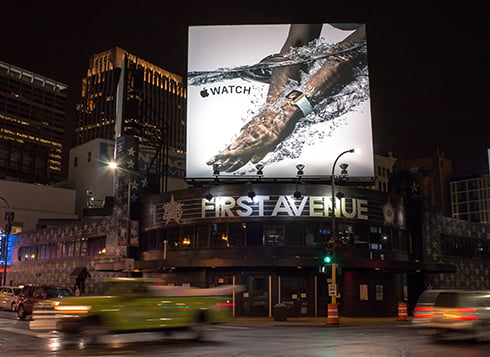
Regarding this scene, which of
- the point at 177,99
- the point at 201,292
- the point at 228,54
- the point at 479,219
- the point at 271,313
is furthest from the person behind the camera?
the point at 177,99

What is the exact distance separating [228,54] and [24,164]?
12547 cm

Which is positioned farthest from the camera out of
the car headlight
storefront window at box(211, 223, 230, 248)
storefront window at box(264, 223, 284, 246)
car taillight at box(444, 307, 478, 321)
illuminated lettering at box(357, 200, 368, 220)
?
illuminated lettering at box(357, 200, 368, 220)

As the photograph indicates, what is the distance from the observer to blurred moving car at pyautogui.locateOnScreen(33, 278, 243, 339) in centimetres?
1750

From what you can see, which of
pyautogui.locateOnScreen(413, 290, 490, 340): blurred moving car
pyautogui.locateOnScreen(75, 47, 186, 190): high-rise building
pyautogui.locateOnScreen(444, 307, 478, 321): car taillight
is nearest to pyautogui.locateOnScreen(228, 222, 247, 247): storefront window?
pyautogui.locateOnScreen(413, 290, 490, 340): blurred moving car

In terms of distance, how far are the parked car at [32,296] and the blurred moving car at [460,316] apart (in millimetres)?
19863

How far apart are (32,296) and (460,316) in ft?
72.3

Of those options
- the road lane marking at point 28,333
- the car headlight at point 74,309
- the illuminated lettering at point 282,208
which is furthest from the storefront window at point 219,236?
the car headlight at point 74,309

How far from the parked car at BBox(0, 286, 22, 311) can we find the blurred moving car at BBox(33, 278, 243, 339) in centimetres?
1646

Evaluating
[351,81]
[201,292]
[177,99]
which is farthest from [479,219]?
[201,292]

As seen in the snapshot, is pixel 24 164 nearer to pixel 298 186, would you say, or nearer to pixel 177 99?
pixel 177 99

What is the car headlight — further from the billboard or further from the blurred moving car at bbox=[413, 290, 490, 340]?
the billboard

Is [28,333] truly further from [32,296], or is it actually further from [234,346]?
[234,346]

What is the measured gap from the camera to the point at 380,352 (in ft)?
53.6

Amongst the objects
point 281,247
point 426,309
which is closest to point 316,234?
point 281,247
